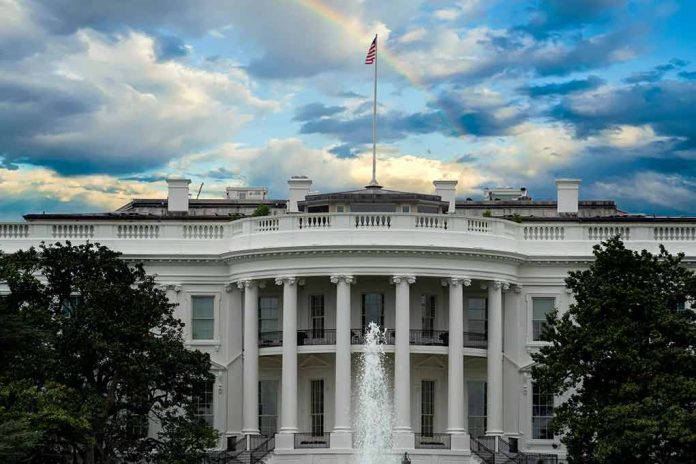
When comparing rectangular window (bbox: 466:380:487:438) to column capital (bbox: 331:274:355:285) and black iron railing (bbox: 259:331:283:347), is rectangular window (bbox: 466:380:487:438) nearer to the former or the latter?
column capital (bbox: 331:274:355:285)

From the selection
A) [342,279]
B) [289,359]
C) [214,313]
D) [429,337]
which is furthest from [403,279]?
[214,313]

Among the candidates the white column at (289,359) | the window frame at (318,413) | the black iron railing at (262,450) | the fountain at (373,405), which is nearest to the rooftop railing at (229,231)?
the white column at (289,359)

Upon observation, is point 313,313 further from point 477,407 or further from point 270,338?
point 477,407

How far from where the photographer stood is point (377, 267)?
73.7m

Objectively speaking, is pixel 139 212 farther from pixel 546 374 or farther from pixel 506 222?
pixel 546 374

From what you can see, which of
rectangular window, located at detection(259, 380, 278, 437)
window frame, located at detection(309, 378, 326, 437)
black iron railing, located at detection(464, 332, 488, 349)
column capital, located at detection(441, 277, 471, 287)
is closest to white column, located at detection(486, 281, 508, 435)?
black iron railing, located at detection(464, 332, 488, 349)

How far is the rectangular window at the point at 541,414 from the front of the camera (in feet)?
252

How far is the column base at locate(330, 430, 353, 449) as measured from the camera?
71.9 meters

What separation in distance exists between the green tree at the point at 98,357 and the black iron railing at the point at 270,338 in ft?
29.2

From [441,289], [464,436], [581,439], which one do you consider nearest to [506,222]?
[441,289]

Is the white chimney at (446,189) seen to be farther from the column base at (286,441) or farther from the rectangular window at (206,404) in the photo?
the column base at (286,441)

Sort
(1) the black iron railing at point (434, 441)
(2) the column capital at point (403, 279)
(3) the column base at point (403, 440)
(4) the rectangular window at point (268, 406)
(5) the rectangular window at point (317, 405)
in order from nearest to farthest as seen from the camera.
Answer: (3) the column base at point (403, 440)
(1) the black iron railing at point (434, 441)
(2) the column capital at point (403, 279)
(5) the rectangular window at point (317, 405)
(4) the rectangular window at point (268, 406)

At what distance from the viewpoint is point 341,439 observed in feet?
236

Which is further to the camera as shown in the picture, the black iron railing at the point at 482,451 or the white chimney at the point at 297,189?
the white chimney at the point at 297,189
